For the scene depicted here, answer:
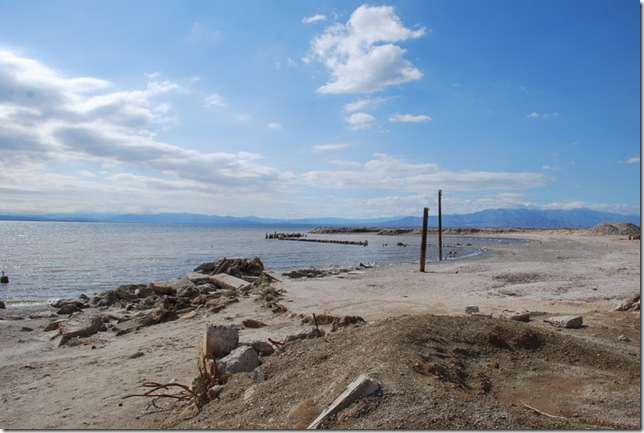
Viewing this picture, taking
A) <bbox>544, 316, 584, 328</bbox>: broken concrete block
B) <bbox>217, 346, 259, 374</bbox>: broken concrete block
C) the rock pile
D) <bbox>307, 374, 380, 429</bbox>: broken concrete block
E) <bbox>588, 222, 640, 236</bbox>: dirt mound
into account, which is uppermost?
<bbox>588, 222, 640, 236</bbox>: dirt mound

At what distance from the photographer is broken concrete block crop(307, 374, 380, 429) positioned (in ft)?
12.8

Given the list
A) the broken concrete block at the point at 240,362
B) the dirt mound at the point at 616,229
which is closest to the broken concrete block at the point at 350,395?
the broken concrete block at the point at 240,362

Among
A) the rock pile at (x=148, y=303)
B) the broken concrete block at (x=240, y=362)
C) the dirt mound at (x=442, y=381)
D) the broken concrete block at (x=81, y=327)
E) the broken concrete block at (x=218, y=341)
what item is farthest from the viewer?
the rock pile at (x=148, y=303)

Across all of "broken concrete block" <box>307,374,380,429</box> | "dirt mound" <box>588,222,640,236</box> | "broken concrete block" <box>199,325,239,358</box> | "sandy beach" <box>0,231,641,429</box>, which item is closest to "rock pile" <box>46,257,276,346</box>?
"sandy beach" <box>0,231,641,429</box>

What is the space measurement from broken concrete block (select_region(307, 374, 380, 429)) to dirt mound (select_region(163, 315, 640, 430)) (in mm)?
68

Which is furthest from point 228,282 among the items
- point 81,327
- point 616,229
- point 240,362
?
point 616,229

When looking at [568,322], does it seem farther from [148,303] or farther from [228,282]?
[228,282]

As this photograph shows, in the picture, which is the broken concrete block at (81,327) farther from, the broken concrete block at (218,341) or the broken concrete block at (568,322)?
the broken concrete block at (568,322)

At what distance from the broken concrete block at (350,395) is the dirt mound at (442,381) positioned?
2.7 inches

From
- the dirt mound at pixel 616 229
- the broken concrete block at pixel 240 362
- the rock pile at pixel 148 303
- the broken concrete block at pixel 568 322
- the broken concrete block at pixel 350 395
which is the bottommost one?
the rock pile at pixel 148 303

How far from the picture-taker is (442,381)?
4.61 metres

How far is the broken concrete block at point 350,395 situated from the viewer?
3.91 meters

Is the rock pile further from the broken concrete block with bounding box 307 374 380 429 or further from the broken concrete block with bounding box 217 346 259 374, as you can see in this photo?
the broken concrete block with bounding box 307 374 380 429

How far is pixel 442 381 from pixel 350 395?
3.84 ft
